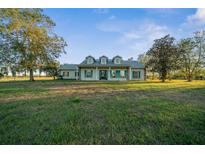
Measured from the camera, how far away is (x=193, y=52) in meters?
24.3

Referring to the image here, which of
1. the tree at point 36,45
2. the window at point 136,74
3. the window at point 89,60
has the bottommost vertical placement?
the window at point 136,74

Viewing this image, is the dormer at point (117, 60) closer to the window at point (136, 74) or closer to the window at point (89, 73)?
the window at point (136, 74)

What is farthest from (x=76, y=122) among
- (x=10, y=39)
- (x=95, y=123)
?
(x=10, y=39)

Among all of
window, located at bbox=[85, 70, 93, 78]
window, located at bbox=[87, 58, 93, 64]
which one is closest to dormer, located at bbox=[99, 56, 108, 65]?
window, located at bbox=[87, 58, 93, 64]

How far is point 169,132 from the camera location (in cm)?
277

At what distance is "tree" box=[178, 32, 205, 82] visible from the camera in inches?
933

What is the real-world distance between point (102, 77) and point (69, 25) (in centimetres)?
1539

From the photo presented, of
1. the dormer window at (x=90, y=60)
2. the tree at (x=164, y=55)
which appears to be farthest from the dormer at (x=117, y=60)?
the tree at (x=164, y=55)

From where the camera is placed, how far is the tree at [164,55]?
19188 mm

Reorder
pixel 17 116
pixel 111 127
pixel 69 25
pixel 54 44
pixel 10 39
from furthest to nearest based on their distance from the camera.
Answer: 1. pixel 54 44
2. pixel 10 39
3. pixel 69 25
4. pixel 17 116
5. pixel 111 127

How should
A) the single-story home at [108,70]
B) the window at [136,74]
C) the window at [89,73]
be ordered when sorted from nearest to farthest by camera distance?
the single-story home at [108,70]
the window at [89,73]
the window at [136,74]

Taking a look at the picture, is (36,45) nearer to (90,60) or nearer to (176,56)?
(90,60)

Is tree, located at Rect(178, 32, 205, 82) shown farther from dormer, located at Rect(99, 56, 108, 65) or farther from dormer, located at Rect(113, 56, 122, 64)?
dormer, located at Rect(99, 56, 108, 65)
